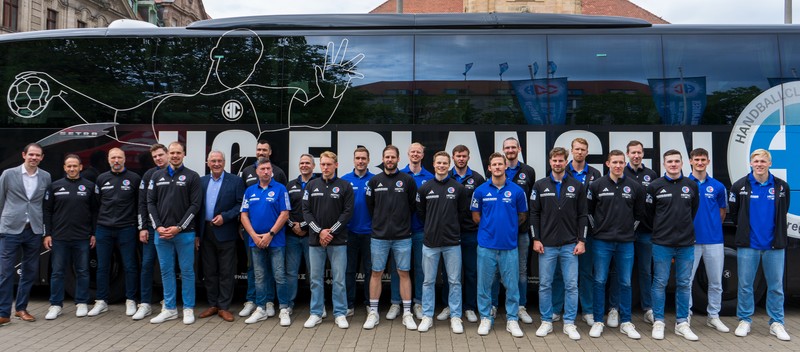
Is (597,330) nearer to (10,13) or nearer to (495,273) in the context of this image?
(495,273)

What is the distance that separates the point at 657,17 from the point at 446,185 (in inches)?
1786

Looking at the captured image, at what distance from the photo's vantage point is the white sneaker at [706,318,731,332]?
19.0 ft

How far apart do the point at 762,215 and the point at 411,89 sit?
417 cm

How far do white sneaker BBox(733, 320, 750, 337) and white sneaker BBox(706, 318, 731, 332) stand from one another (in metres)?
0.12

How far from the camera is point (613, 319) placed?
5.95 m

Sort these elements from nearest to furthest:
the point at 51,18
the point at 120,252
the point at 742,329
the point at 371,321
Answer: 1. the point at 742,329
2. the point at 371,321
3. the point at 120,252
4. the point at 51,18

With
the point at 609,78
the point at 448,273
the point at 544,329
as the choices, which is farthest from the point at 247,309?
the point at 609,78

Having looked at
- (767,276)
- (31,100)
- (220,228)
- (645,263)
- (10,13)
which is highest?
(10,13)

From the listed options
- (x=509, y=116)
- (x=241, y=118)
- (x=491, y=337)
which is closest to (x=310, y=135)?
(x=241, y=118)

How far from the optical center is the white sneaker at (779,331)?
5.55m

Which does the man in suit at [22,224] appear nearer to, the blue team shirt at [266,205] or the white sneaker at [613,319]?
the blue team shirt at [266,205]

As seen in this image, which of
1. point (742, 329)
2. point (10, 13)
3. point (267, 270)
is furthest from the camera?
point (10, 13)

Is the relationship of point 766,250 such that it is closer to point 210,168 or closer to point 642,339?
point 642,339

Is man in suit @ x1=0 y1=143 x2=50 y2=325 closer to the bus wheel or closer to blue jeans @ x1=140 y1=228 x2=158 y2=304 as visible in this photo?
blue jeans @ x1=140 y1=228 x2=158 y2=304
